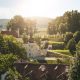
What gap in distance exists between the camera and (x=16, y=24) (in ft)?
422

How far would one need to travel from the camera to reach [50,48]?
9575 cm

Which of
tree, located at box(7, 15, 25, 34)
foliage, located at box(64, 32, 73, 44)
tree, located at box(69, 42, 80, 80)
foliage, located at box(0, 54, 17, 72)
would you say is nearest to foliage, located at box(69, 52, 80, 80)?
tree, located at box(69, 42, 80, 80)

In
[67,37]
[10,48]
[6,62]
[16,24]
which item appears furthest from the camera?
[16,24]

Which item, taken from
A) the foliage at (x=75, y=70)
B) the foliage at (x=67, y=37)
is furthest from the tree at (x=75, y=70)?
the foliage at (x=67, y=37)

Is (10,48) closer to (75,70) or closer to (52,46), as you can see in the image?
(75,70)

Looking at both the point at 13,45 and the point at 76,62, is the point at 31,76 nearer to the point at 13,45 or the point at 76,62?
the point at 76,62

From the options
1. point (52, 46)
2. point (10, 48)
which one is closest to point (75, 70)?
point (10, 48)

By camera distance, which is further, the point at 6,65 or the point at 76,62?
the point at 6,65

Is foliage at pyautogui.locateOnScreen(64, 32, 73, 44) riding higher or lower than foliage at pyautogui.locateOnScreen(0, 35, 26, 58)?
lower

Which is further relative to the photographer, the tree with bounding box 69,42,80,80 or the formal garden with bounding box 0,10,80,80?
the formal garden with bounding box 0,10,80,80

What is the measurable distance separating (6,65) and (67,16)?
6809 cm

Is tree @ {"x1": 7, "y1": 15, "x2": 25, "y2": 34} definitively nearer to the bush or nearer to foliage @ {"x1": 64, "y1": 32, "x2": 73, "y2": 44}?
foliage @ {"x1": 64, "y1": 32, "x2": 73, "y2": 44}

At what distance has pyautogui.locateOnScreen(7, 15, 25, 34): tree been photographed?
127 metres

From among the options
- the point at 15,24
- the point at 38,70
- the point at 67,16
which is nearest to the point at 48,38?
the point at 67,16
